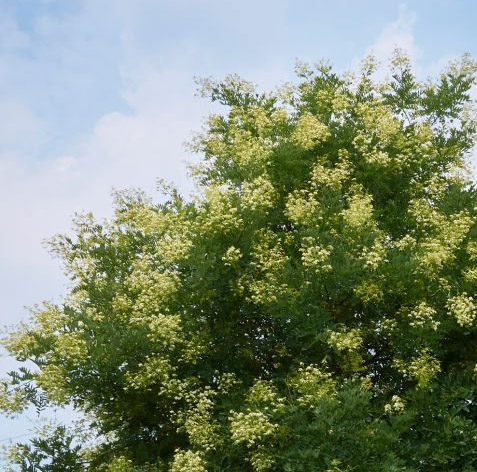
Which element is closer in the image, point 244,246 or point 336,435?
point 336,435

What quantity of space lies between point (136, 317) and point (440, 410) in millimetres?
6486

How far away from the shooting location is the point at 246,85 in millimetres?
20172

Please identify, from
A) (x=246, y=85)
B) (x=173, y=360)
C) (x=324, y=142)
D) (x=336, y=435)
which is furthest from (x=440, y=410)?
(x=246, y=85)

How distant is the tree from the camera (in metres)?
13.3

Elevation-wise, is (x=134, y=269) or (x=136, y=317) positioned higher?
(x=134, y=269)

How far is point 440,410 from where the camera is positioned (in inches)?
543

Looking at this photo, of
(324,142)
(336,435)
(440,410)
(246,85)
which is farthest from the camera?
(246,85)

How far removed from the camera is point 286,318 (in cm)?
1428

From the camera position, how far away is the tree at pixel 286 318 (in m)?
13.3

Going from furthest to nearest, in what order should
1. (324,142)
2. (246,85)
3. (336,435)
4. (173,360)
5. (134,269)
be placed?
(246,85) → (324,142) → (134,269) → (173,360) → (336,435)

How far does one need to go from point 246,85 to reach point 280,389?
374 inches

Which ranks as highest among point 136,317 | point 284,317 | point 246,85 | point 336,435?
point 246,85

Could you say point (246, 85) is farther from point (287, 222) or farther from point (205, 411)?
point (205, 411)

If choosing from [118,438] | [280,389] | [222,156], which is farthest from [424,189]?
[118,438]
